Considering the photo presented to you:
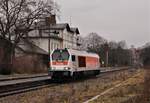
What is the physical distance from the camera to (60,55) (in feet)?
120

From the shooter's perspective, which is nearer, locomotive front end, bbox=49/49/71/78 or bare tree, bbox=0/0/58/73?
locomotive front end, bbox=49/49/71/78

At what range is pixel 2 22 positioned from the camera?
211ft

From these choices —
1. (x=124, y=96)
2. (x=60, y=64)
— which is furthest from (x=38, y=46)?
(x=124, y=96)

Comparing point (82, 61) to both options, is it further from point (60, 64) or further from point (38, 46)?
point (38, 46)

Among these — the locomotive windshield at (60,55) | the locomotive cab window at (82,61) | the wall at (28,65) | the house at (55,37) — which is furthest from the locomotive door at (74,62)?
the house at (55,37)

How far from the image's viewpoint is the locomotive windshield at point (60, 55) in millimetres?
36375

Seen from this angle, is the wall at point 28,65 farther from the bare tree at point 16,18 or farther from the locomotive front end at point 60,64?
the locomotive front end at point 60,64

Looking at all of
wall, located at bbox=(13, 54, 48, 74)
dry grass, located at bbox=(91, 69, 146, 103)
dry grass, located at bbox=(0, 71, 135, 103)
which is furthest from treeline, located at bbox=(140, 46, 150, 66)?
dry grass, located at bbox=(91, 69, 146, 103)

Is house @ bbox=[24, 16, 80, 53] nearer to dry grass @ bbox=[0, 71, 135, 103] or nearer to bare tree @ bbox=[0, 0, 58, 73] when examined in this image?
bare tree @ bbox=[0, 0, 58, 73]

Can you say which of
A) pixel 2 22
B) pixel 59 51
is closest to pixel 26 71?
pixel 2 22

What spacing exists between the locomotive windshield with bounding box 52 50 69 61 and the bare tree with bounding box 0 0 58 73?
93.6ft

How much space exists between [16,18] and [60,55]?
101 feet

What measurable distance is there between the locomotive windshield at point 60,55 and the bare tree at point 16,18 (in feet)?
93.6

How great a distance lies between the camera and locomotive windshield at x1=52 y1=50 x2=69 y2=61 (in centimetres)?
3638
